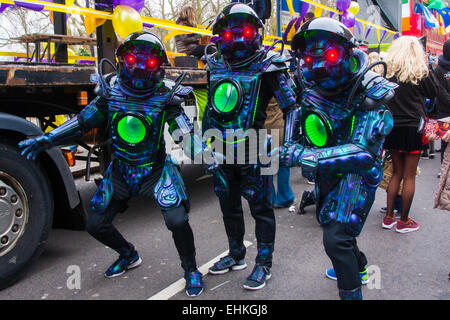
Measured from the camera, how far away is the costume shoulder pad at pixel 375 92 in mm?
2297

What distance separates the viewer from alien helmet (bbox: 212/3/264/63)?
9.69 feet

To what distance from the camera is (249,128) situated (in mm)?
3105

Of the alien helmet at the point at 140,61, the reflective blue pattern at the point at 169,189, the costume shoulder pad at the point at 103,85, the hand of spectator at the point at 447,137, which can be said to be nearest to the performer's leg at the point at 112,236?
the reflective blue pattern at the point at 169,189

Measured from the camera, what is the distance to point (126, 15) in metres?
4.22

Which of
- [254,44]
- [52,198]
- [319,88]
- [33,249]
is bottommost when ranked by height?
[33,249]

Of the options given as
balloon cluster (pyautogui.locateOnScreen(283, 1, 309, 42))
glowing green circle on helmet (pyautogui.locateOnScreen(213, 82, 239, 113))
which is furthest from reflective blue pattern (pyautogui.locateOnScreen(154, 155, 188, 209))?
balloon cluster (pyautogui.locateOnScreen(283, 1, 309, 42))

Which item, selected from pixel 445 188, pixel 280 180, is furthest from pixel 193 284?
pixel 280 180

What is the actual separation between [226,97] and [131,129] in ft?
2.37

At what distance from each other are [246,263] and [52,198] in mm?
1766

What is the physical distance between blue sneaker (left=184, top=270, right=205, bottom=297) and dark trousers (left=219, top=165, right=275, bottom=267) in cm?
48

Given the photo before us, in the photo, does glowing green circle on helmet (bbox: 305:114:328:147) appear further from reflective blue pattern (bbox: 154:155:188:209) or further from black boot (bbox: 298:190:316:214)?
black boot (bbox: 298:190:316:214)

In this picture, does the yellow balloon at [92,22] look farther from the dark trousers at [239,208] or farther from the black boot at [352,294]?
the black boot at [352,294]

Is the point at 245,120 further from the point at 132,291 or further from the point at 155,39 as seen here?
the point at 132,291

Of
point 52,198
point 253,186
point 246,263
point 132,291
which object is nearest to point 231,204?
point 253,186
